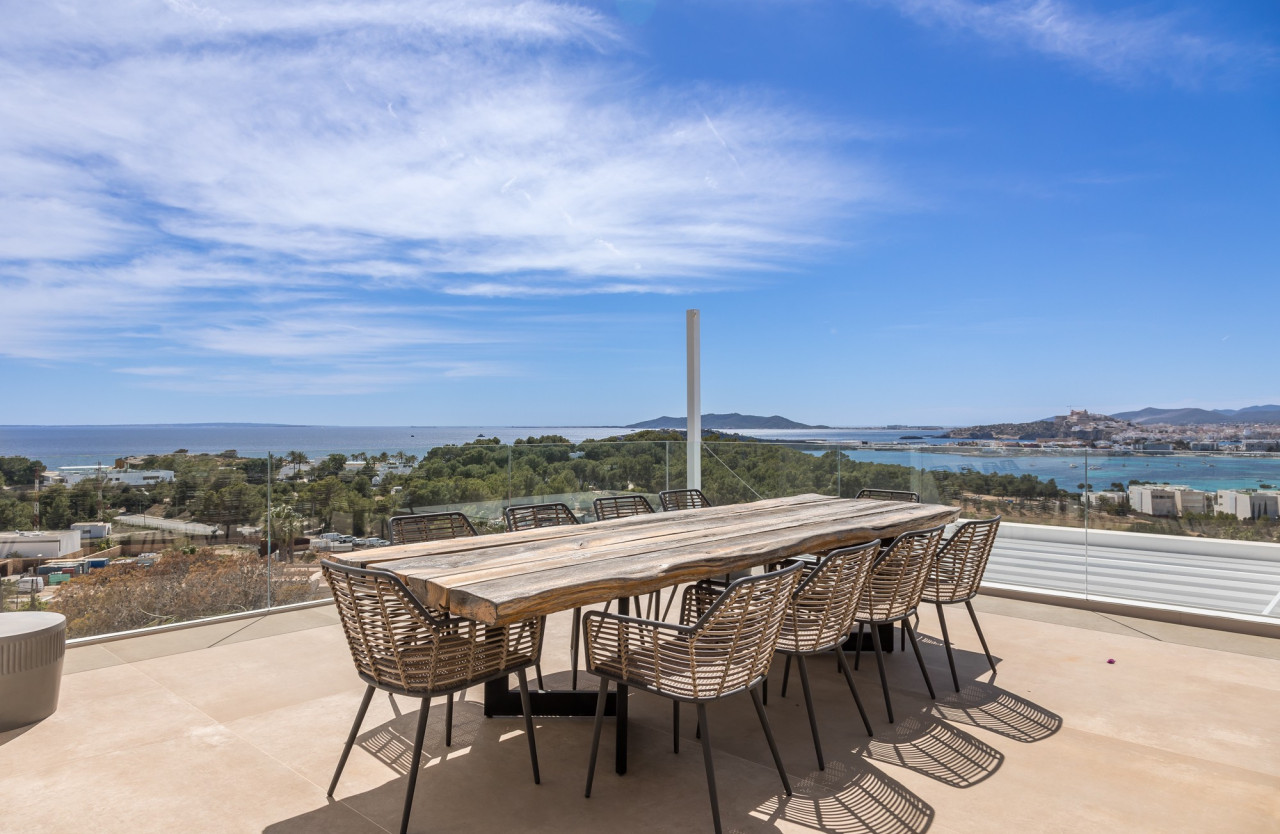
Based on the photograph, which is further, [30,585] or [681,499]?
[681,499]

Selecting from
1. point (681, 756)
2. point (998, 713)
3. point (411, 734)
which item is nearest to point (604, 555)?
point (681, 756)

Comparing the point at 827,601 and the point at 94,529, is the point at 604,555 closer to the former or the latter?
the point at 827,601

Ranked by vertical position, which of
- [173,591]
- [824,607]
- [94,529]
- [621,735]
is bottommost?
[621,735]

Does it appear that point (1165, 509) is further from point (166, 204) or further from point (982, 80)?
point (166, 204)

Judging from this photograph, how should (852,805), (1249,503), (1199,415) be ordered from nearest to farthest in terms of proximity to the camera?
(852,805), (1249,503), (1199,415)

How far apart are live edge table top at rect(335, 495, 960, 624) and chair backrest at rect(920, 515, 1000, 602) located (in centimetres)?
29

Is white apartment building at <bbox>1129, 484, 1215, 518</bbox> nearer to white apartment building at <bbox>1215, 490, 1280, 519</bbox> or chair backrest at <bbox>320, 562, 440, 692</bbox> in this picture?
white apartment building at <bbox>1215, 490, 1280, 519</bbox>

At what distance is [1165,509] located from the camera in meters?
5.11

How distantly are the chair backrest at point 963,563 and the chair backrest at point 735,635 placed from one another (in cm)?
154

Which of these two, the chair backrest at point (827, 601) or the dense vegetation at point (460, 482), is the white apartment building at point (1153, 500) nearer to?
the dense vegetation at point (460, 482)

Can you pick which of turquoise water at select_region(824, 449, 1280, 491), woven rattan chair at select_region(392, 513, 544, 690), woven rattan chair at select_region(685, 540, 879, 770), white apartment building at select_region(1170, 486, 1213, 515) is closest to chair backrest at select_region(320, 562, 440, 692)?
woven rattan chair at select_region(685, 540, 879, 770)

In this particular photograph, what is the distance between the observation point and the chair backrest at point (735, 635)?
2.28 meters

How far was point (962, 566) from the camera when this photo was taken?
370 centimetres

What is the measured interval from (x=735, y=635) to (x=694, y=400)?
194 inches
